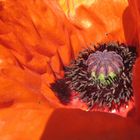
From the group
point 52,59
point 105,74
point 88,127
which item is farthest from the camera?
point 52,59

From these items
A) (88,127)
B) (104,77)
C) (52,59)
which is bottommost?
(104,77)

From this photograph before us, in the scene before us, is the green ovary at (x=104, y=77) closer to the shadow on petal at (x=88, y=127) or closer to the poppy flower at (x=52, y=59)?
the poppy flower at (x=52, y=59)

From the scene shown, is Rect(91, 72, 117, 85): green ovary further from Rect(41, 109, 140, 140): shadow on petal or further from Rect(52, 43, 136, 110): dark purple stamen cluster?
Rect(41, 109, 140, 140): shadow on petal

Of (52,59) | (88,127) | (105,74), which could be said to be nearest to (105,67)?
(105,74)

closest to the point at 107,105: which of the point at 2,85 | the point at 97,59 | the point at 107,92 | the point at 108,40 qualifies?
the point at 107,92

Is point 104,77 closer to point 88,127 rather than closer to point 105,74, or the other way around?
point 105,74

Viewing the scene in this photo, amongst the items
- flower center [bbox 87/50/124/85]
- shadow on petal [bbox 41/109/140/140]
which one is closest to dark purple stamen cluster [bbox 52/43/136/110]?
flower center [bbox 87/50/124/85]
